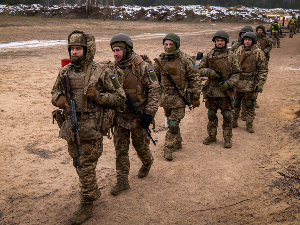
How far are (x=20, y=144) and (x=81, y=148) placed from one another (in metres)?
3.40

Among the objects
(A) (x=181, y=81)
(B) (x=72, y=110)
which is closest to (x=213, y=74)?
(A) (x=181, y=81)

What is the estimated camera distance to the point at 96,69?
3936 mm

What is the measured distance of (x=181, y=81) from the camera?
6.09 meters

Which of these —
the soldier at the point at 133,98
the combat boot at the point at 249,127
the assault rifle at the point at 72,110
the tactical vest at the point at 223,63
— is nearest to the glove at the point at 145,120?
the soldier at the point at 133,98

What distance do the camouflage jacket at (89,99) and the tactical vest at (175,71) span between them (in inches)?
85.8

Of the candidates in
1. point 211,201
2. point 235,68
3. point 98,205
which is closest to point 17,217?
point 98,205

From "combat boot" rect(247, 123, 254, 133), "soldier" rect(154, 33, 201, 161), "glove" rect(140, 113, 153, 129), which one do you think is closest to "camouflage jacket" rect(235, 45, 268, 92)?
"combat boot" rect(247, 123, 254, 133)

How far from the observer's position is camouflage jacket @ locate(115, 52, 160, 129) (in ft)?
15.5

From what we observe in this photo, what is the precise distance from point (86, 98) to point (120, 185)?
168 cm

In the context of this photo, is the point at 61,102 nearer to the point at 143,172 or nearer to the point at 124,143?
the point at 124,143

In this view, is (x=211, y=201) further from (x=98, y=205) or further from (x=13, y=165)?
(x=13, y=165)

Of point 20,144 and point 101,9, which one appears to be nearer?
point 20,144

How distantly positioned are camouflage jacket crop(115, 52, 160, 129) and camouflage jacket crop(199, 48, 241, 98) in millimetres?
2184

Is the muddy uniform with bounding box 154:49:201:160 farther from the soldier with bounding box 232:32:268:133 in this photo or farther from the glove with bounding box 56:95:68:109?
the glove with bounding box 56:95:68:109
